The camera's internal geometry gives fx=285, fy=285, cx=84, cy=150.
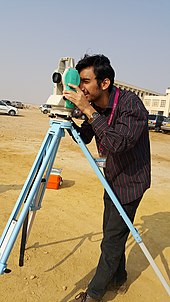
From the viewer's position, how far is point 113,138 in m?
1.86

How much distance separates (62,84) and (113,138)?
0.54 m

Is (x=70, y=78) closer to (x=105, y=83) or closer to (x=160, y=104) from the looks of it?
(x=105, y=83)

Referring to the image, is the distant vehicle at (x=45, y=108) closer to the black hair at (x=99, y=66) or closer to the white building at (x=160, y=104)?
the black hair at (x=99, y=66)

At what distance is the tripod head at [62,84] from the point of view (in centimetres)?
186

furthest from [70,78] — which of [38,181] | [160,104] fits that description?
[160,104]

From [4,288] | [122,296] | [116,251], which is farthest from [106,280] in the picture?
[4,288]

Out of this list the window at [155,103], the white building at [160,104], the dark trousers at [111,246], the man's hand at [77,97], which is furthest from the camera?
the window at [155,103]

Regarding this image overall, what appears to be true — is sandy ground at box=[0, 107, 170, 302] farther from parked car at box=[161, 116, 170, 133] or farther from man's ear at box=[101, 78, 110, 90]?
parked car at box=[161, 116, 170, 133]

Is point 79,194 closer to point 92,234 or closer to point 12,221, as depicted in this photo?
point 92,234

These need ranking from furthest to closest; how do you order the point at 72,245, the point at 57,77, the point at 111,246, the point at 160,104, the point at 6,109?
the point at 160,104, the point at 6,109, the point at 72,245, the point at 111,246, the point at 57,77

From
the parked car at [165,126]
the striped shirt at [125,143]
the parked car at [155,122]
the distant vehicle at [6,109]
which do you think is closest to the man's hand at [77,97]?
the striped shirt at [125,143]

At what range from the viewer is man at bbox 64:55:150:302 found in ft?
6.21

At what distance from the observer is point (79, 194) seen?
18.0ft

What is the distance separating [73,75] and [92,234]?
2.64m
